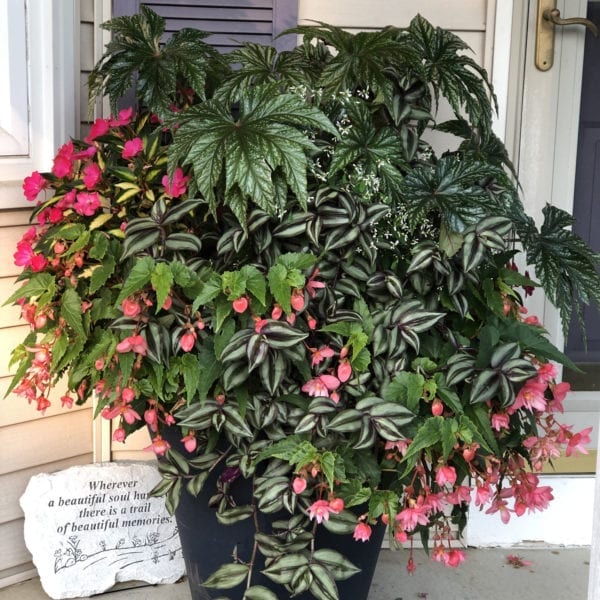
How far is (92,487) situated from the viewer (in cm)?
250

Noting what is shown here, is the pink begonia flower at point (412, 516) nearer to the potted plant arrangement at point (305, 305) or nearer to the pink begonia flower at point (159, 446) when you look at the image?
the potted plant arrangement at point (305, 305)

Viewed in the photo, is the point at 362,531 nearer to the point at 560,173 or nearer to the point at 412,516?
the point at 412,516

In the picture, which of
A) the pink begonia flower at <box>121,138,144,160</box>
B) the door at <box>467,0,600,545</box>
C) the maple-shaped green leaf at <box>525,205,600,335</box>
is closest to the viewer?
the maple-shaped green leaf at <box>525,205,600,335</box>

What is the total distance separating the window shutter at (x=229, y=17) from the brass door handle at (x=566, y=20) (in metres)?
0.68

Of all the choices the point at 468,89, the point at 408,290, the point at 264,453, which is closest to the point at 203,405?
the point at 264,453

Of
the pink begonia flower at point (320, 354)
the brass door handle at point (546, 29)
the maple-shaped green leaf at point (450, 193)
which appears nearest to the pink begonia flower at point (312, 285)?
the pink begonia flower at point (320, 354)

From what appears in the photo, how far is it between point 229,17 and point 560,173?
1010 mm

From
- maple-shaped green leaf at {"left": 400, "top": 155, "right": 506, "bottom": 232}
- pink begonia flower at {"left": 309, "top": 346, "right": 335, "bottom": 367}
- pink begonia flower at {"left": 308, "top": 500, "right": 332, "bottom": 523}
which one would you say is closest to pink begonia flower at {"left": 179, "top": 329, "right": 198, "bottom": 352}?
pink begonia flower at {"left": 309, "top": 346, "right": 335, "bottom": 367}

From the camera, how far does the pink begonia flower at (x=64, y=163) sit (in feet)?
7.07

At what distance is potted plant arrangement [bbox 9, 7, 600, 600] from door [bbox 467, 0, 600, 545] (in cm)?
51

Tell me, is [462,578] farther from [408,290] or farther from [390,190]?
[390,190]

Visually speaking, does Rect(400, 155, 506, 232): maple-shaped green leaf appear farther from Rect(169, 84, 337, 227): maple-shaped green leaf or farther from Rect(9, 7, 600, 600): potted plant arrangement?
Rect(169, 84, 337, 227): maple-shaped green leaf

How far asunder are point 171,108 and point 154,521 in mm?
1105

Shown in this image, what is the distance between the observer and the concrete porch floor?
8.16 ft
